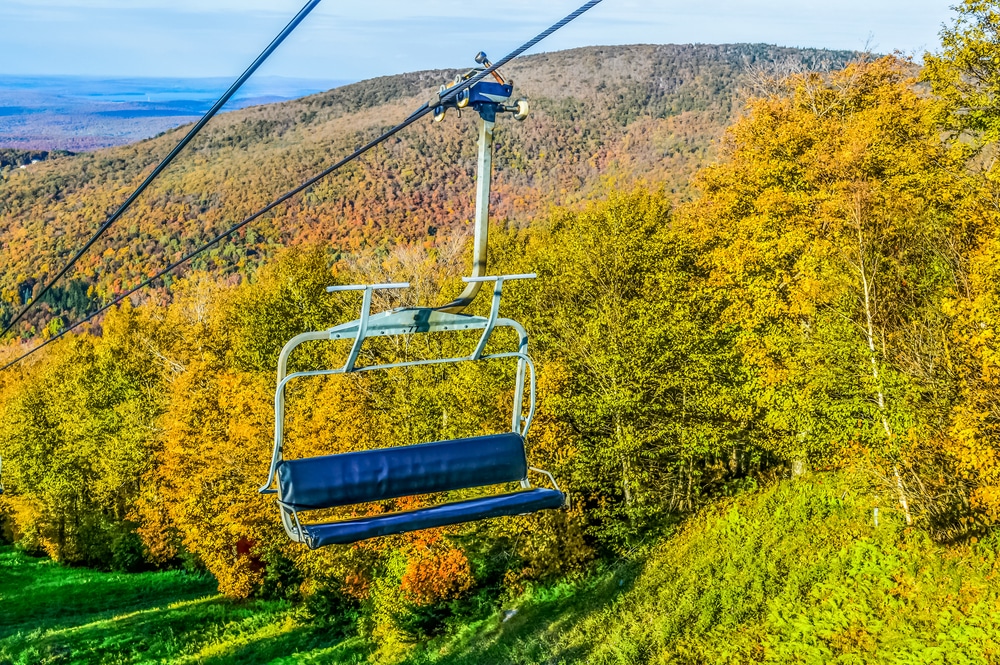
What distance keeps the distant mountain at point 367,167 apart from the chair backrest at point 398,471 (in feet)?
221

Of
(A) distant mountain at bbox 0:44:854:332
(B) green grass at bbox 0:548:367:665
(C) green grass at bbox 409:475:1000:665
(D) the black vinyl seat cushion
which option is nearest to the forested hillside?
(C) green grass at bbox 409:475:1000:665

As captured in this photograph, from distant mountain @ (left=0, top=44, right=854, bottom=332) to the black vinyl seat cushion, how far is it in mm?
67530

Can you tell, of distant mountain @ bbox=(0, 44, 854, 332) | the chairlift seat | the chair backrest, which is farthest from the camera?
distant mountain @ bbox=(0, 44, 854, 332)

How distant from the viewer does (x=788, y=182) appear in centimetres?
2634

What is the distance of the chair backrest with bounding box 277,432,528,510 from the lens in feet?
22.6

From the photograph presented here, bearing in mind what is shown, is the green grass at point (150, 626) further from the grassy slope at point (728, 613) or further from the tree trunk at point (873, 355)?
the tree trunk at point (873, 355)

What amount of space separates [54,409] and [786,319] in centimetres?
3856

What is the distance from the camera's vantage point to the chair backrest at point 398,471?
6.88 m

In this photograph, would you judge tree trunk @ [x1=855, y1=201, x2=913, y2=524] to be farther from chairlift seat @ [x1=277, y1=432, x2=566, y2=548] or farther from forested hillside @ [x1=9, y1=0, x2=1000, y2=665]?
chairlift seat @ [x1=277, y1=432, x2=566, y2=548]

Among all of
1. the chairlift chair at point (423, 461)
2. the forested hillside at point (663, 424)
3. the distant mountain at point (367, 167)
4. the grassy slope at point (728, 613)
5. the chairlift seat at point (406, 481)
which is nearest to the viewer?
the chairlift chair at point (423, 461)

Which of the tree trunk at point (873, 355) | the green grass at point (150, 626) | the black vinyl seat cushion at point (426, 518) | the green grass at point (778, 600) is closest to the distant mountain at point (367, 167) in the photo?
the green grass at point (150, 626)

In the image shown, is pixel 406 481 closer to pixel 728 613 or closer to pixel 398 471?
pixel 398 471

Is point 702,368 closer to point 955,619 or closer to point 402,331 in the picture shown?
point 955,619

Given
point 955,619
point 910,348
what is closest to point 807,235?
point 910,348
